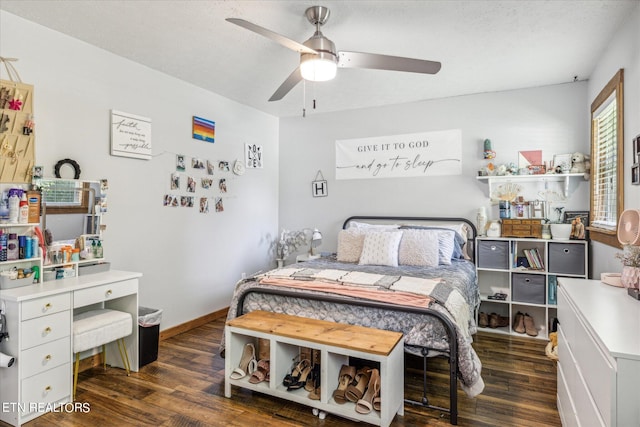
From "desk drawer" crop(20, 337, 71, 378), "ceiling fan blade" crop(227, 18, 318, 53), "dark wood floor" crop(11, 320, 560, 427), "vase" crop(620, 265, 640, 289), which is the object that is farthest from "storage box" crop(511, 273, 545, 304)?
"desk drawer" crop(20, 337, 71, 378)

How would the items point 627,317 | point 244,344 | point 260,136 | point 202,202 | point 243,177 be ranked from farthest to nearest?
point 260,136, point 243,177, point 202,202, point 244,344, point 627,317

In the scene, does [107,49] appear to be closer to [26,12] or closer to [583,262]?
[26,12]

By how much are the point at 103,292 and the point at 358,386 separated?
1806 millimetres

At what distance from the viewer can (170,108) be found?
3.43 metres

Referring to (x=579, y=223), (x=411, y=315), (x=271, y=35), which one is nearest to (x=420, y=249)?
(x=411, y=315)

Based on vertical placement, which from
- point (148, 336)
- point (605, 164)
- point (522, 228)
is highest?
point (605, 164)

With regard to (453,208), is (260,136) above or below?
above

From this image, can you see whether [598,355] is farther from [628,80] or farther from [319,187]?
[319,187]

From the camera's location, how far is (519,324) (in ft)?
11.5

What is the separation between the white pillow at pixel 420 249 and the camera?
131 inches

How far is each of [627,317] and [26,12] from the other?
3662mm

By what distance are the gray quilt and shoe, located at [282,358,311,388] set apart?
304 mm

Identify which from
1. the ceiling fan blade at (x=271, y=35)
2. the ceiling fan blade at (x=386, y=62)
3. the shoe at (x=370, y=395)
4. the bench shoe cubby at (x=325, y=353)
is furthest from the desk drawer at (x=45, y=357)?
the ceiling fan blade at (x=386, y=62)

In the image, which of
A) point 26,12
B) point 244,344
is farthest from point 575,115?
point 26,12
